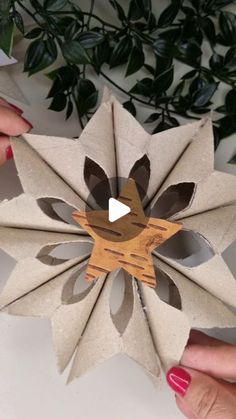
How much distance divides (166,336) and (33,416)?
0.22m

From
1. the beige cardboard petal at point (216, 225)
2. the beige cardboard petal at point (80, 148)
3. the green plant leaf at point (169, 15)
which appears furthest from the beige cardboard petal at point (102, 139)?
the green plant leaf at point (169, 15)

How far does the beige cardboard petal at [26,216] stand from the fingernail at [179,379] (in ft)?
0.65

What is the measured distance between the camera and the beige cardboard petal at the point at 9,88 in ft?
2.73

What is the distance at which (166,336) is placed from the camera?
62cm

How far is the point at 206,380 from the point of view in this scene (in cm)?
64

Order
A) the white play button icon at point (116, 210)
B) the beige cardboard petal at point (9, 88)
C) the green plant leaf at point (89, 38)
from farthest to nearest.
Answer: the beige cardboard petal at point (9, 88) → the green plant leaf at point (89, 38) → the white play button icon at point (116, 210)

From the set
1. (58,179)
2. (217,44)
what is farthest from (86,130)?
(217,44)

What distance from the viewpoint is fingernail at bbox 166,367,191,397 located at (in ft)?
2.08

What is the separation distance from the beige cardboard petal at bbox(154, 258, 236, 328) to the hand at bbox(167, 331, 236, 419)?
0.06m

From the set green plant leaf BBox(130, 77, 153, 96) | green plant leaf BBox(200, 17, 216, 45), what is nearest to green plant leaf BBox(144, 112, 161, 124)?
green plant leaf BBox(130, 77, 153, 96)

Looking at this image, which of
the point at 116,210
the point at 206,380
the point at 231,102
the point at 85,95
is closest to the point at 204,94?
the point at 231,102

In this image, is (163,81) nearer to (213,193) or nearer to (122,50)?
(122,50)

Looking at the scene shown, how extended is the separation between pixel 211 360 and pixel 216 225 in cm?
17

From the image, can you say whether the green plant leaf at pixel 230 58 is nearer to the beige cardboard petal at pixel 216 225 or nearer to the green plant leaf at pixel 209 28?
the green plant leaf at pixel 209 28
